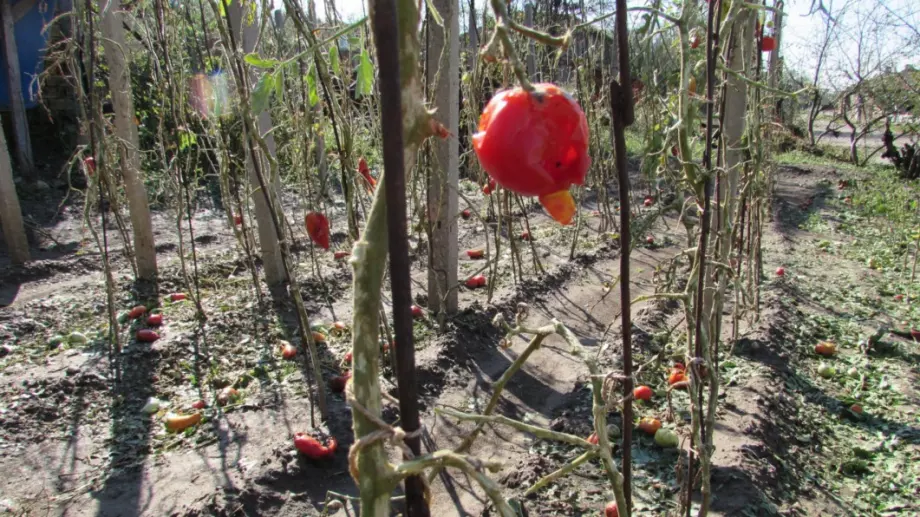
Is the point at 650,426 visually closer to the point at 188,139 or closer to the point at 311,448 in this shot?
the point at 311,448

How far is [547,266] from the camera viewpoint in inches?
211

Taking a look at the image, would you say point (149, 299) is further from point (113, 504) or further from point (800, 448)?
point (800, 448)

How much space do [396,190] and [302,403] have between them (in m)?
2.75

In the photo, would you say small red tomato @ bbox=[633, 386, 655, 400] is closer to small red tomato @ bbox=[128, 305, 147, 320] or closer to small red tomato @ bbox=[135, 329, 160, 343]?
small red tomato @ bbox=[135, 329, 160, 343]

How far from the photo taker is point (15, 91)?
24.1 feet

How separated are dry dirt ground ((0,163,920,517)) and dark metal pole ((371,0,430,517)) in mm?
908

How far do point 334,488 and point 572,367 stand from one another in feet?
5.58

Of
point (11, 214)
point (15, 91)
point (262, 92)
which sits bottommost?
point (11, 214)

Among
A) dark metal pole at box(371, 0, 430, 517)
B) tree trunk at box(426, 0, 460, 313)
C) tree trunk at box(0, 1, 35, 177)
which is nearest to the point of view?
dark metal pole at box(371, 0, 430, 517)

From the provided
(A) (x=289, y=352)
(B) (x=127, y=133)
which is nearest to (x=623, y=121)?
(A) (x=289, y=352)

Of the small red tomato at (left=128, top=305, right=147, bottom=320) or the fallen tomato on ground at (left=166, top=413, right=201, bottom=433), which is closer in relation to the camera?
the fallen tomato on ground at (left=166, top=413, right=201, bottom=433)

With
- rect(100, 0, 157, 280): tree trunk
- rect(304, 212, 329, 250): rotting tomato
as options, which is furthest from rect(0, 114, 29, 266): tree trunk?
rect(304, 212, 329, 250): rotting tomato

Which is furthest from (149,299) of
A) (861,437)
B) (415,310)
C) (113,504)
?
(861,437)

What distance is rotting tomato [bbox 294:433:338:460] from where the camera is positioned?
2.50 metres
